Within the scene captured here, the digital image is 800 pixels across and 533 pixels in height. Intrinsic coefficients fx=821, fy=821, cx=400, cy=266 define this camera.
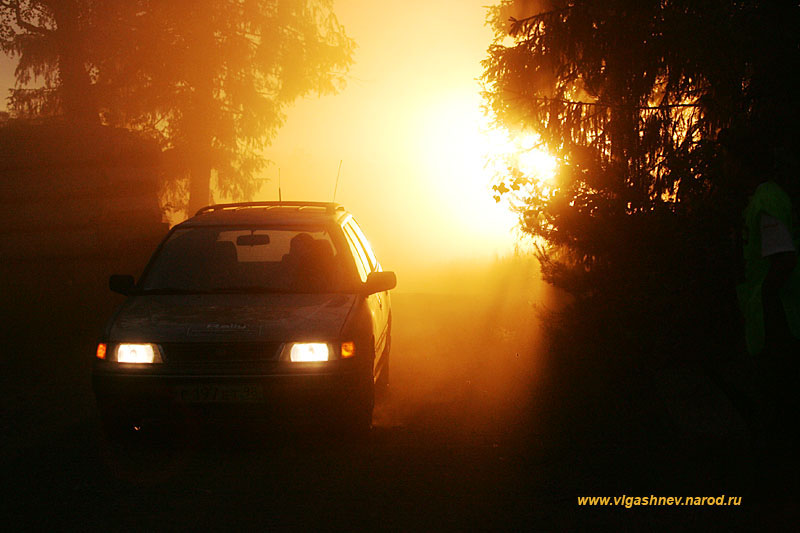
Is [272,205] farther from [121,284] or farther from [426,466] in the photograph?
[426,466]

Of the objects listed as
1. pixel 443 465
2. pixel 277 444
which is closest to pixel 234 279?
pixel 277 444

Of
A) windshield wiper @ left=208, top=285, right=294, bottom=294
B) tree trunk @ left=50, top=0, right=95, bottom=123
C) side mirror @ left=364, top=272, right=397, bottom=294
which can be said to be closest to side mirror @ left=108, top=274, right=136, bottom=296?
windshield wiper @ left=208, top=285, right=294, bottom=294

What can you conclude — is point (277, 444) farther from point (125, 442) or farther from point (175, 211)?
point (175, 211)

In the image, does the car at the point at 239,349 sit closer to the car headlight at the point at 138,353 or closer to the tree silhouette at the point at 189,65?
the car headlight at the point at 138,353

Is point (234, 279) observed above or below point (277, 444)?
above

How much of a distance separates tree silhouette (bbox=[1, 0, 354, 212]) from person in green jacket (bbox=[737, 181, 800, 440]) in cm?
2133

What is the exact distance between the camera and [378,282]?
7.22 meters

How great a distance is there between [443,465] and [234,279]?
2489 millimetres

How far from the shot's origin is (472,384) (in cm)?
914

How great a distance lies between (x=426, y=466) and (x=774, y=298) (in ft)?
8.63

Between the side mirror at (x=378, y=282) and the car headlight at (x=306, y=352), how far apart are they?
115cm

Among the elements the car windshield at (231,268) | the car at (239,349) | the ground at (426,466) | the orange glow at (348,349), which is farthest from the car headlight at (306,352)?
the car windshield at (231,268)

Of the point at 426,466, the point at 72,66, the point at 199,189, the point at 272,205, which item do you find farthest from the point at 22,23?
the point at 426,466

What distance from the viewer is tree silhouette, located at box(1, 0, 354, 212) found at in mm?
23812
